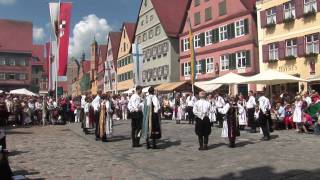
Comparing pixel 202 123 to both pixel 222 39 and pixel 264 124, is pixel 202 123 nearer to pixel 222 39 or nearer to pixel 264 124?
pixel 264 124

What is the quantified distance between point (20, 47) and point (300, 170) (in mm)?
88171

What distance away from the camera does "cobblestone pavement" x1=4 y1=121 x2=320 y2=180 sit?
955 centimetres

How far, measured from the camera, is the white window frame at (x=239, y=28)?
40.8 meters

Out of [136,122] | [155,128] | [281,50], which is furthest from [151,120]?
[281,50]

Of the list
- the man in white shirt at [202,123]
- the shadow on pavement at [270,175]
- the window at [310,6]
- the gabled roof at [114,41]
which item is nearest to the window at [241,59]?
the window at [310,6]

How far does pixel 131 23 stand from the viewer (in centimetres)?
7181

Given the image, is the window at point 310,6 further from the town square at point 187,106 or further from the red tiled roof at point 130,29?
the red tiled roof at point 130,29

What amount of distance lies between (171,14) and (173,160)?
47.2m

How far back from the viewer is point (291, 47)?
114 feet

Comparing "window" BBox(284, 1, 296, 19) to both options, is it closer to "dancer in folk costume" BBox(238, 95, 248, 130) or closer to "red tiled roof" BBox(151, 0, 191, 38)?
"dancer in folk costume" BBox(238, 95, 248, 130)

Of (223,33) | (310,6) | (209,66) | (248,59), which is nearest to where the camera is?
(310,6)

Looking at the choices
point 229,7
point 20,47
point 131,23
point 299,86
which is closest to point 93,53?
point 20,47

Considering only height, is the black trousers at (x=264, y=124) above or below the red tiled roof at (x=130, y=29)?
below

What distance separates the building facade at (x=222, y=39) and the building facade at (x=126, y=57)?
56.2 feet
